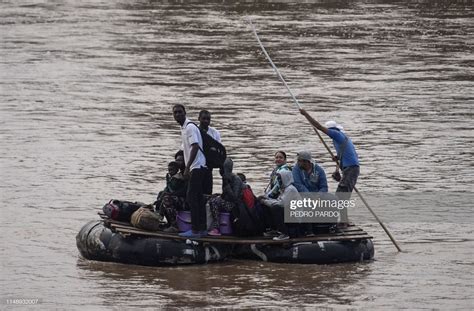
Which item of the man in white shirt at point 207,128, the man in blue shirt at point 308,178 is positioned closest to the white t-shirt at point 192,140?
the man in white shirt at point 207,128

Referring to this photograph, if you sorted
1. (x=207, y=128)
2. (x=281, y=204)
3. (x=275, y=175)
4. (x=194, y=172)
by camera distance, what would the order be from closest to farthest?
(x=281, y=204) < (x=194, y=172) < (x=207, y=128) < (x=275, y=175)

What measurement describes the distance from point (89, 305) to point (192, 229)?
1.65 metres

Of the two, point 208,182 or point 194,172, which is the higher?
point 194,172

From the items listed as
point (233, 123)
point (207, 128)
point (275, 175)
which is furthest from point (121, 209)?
point (233, 123)

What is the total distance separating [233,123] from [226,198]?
1168 cm

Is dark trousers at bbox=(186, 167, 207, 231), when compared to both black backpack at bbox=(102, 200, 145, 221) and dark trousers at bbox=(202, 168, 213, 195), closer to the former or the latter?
dark trousers at bbox=(202, 168, 213, 195)

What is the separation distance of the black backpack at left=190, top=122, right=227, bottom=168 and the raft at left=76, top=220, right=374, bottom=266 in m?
0.85

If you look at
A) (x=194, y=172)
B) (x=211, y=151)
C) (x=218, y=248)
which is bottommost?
(x=218, y=248)

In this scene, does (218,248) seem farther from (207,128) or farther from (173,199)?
(207,128)

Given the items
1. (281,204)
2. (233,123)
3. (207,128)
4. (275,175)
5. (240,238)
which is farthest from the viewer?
(233,123)

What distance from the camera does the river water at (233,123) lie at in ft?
48.1

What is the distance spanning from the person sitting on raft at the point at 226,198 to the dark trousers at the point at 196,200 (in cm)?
16

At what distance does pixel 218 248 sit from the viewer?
15141mm

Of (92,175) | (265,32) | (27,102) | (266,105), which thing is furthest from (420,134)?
(265,32)
